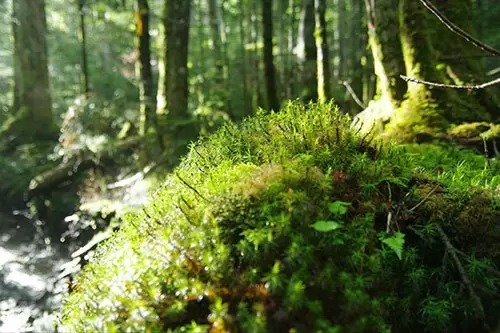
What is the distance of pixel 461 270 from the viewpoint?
2.00 metres

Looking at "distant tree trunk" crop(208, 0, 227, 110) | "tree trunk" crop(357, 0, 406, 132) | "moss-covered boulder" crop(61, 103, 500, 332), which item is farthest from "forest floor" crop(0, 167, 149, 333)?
"distant tree trunk" crop(208, 0, 227, 110)

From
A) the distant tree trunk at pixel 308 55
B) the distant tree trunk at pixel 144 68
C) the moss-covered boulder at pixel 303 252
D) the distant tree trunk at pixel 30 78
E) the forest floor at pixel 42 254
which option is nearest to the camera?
the moss-covered boulder at pixel 303 252

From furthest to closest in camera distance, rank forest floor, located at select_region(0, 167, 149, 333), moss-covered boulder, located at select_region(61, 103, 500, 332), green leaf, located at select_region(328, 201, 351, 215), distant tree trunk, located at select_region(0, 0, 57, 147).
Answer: distant tree trunk, located at select_region(0, 0, 57, 147) < forest floor, located at select_region(0, 167, 149, 333) < green leaf, located at select_region(328, 201, 351, 215) < moss-covered boulder, located at select_region(61, 103, 500, 332)

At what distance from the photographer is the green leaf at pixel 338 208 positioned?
2.00 metres

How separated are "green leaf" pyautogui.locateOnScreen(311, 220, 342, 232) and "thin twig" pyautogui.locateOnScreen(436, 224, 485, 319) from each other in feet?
1.98

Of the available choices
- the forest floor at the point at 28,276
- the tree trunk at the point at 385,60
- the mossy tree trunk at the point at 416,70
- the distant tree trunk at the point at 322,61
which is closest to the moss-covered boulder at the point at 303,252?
the mossy tree trunk at the point at 416,70

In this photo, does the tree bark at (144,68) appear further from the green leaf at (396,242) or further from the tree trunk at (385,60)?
the green leaf at (396,242)

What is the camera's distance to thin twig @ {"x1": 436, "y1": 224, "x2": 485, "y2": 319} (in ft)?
6.26

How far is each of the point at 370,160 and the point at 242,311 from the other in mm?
1292

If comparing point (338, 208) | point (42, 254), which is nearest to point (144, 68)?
point (42, 254)

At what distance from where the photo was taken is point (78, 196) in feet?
35.9

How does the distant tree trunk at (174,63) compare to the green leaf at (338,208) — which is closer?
the green leaf at (338,208)

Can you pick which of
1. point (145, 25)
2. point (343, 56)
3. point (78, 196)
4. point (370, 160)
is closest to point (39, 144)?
point (78, 196)

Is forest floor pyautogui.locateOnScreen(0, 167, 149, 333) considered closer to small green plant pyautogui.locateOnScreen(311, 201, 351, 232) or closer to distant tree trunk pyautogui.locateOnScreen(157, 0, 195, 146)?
distant tree trunk pyautogui.locateOnScreen(157, 0, 195, 146)
